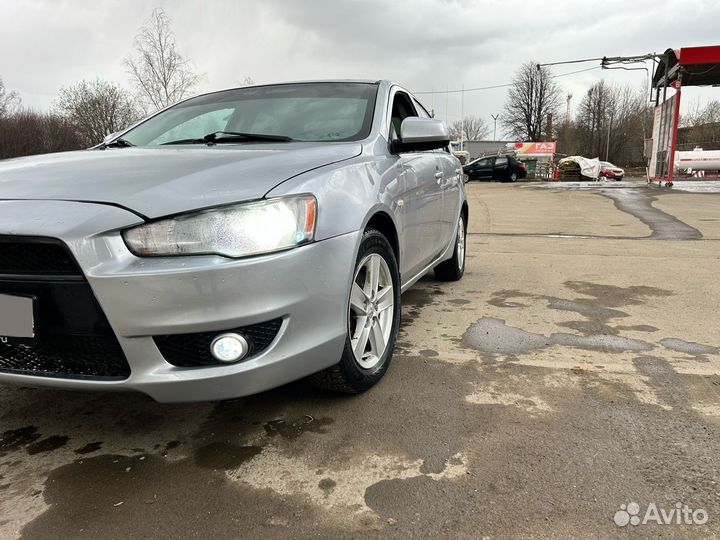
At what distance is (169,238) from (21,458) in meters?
1.14

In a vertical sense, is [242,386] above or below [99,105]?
below

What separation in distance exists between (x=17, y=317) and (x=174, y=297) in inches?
21.8

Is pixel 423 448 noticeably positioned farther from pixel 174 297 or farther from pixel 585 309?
pixel 585 309

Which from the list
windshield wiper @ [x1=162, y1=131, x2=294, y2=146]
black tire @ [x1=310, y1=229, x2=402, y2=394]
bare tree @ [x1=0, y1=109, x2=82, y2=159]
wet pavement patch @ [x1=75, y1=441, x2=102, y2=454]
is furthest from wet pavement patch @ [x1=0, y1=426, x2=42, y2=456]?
bare tree @ [x1=0, y1=109, x2=82, y2=159]

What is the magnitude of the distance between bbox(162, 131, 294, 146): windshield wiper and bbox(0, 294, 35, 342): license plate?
1373 mm

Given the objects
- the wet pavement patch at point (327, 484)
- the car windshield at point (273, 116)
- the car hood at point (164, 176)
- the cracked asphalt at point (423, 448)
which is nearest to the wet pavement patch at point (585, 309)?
the cracked asphalt at point (423, 448)

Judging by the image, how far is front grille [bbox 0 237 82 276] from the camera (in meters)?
1.82

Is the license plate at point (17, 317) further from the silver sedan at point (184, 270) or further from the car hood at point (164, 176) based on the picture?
the car hood at point (164, 176)

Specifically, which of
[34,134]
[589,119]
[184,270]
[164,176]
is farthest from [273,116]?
[589,119]

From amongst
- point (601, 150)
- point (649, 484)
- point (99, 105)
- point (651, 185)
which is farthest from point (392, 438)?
point (601, 150)

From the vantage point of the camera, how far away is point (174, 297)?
5.99 feet

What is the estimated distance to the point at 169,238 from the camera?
6.14 ft

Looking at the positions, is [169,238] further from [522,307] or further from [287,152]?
[522,307]

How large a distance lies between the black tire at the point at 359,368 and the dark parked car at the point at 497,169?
29622 mm
